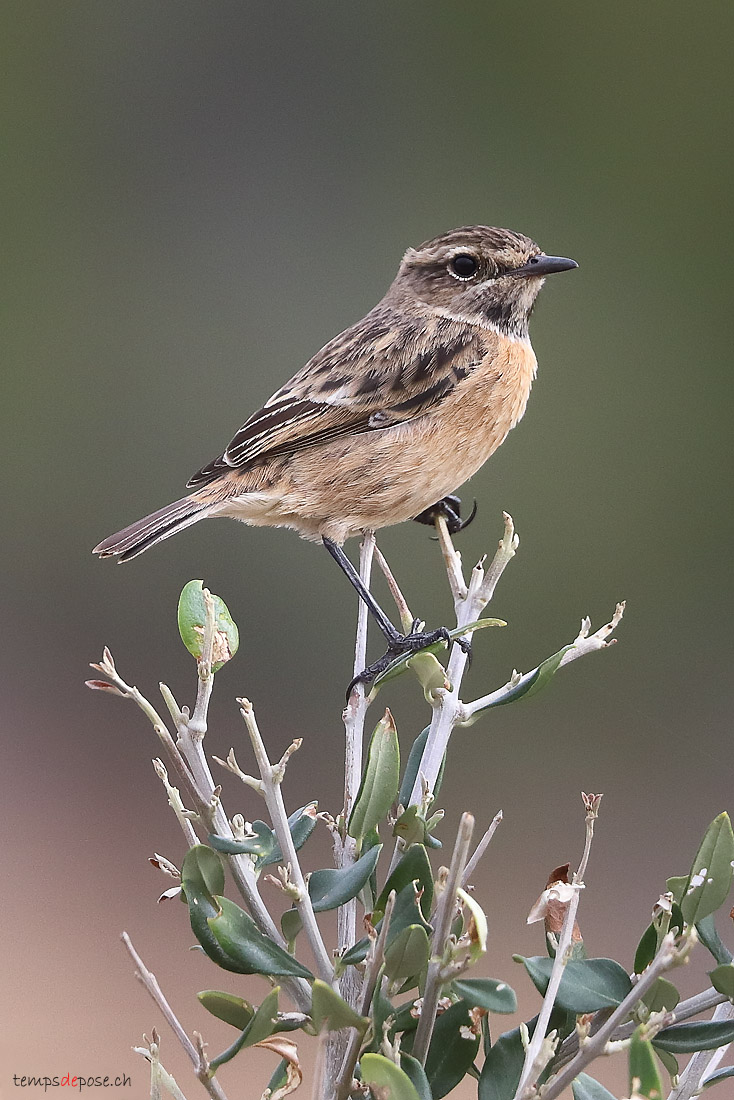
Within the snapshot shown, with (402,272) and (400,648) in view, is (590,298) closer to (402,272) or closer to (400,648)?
(402,272)

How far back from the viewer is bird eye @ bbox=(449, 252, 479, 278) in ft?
8.89

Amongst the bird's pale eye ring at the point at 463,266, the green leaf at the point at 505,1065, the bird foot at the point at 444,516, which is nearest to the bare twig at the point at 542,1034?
the green leaf at the point at 505,1065

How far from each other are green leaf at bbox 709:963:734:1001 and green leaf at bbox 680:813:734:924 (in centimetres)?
6

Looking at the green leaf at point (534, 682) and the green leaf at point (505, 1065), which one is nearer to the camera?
the green leaf at point (505, 1065)

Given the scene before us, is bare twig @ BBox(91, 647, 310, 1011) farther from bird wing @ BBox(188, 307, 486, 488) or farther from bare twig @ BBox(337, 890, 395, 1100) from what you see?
bird wing @ BBox(188, 307, 486, 488)

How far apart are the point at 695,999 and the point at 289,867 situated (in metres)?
A: 0.40

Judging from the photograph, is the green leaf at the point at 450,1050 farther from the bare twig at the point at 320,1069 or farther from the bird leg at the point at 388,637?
the bird leg at the point at 388,637

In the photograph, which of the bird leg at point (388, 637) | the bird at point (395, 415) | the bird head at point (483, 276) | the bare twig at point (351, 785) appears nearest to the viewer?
the bare twig at point (351, 785)

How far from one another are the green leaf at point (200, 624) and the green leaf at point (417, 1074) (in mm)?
449

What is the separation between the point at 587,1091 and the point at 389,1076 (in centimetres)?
32

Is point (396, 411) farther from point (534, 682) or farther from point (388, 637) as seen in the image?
point (534, 682)

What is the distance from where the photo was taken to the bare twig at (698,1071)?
→ 1124mm

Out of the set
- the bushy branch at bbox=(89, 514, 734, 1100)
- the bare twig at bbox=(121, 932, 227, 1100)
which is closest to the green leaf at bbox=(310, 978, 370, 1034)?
the bushy branch at bbox=(89, 514, 734, 1100)

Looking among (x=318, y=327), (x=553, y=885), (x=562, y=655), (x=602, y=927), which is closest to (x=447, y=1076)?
(x=553, y=885)
